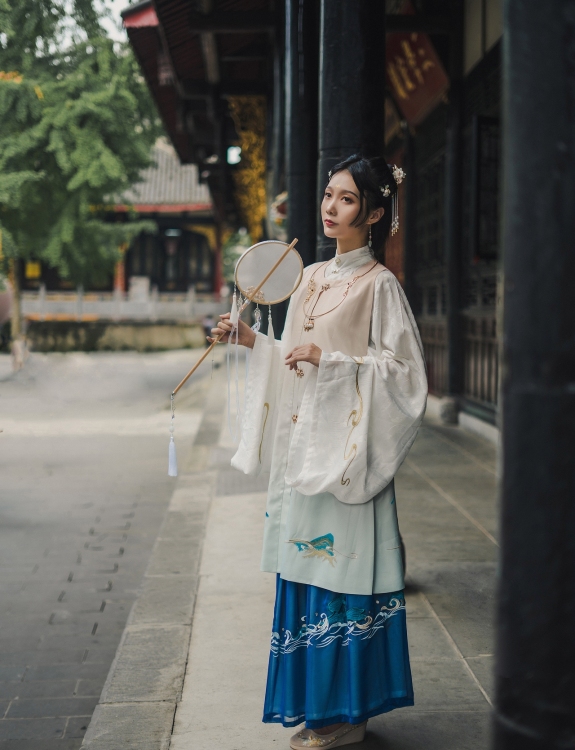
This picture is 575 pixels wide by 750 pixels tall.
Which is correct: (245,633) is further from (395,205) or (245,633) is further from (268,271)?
(395,205)

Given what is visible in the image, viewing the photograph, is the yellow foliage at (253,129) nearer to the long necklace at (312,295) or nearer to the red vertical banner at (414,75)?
the red vertical banner at (414,75)

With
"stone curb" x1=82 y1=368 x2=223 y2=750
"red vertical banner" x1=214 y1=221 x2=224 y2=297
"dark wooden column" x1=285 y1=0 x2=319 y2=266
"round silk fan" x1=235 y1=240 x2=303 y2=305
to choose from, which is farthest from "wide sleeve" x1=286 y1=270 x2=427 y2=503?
"red vertical banner" x1=214 y1=221 x2=224 y2=297

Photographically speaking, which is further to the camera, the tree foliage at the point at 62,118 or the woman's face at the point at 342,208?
the tree foliage at the point at 62,118

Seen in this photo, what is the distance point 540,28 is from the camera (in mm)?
978

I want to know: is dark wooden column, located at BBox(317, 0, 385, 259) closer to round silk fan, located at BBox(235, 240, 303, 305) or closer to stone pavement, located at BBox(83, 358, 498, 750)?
round silk fan, located at BBox(235, 240, 303, 305)

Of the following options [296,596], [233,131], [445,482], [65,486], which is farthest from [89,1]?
[296,596]

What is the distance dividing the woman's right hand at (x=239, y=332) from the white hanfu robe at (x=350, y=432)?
5.4 inches

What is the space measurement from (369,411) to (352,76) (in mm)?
1562

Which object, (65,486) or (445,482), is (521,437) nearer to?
(445,482)

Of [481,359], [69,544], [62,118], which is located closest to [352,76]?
[69,544]

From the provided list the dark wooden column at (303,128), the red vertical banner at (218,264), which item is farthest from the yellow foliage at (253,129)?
the red vertical banner at (218,264)

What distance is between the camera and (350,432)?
2.22m

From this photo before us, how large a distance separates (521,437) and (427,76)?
800 cm

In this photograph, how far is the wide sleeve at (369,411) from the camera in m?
2.20
